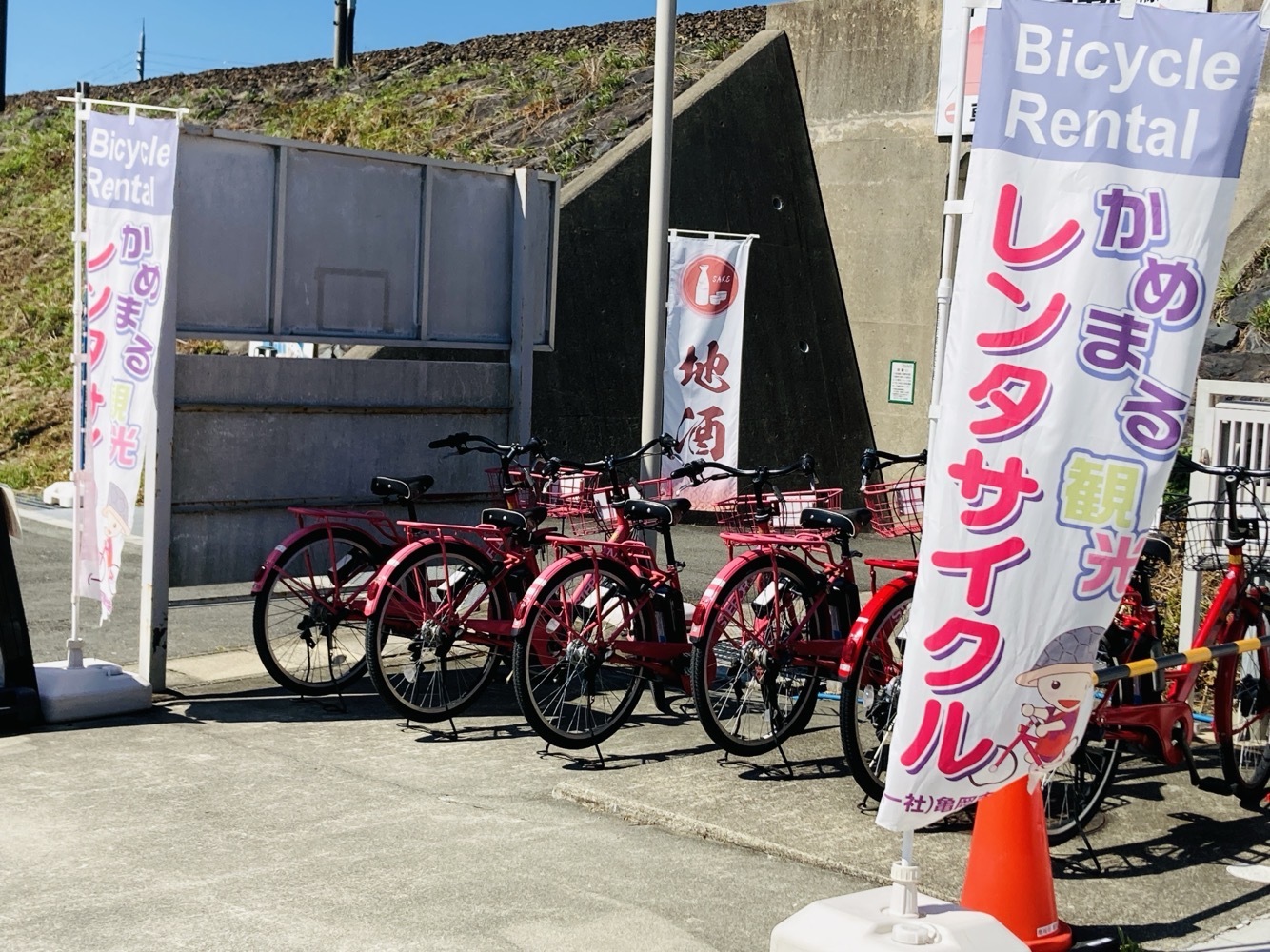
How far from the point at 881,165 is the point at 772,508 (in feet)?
36.9

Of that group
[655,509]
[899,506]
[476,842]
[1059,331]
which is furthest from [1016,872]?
[655,509]

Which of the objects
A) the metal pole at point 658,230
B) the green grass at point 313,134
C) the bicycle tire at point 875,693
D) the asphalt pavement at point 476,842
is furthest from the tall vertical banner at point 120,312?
the green grass at point 313,134

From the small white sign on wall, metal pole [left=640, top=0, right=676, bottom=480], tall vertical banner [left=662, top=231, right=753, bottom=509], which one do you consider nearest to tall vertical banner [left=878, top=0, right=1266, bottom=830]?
metal pole [left=640, top=0, right=676, bottom=480]

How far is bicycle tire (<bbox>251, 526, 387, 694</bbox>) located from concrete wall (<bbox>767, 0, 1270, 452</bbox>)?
10.4m

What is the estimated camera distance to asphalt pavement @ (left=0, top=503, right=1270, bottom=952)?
4.41 meters

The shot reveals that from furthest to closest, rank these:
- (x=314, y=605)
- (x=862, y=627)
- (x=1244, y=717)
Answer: (x=314, y=605), (x=1244, y=717), (x=862, y=627)

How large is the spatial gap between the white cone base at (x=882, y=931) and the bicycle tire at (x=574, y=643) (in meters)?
2.79

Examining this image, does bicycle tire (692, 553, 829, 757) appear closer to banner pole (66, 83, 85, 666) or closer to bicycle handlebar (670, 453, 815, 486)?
bicycle handlebar (670, 453, 815, 486)

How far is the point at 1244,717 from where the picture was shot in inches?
237

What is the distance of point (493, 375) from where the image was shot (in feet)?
28.1

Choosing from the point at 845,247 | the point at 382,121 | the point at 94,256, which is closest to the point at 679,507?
the point at 94,256

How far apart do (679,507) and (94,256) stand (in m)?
3.10

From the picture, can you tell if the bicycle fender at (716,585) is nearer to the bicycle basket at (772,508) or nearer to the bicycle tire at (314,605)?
the bicycle basket at (772,508)

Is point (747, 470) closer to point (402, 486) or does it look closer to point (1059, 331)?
point (402, 486)
